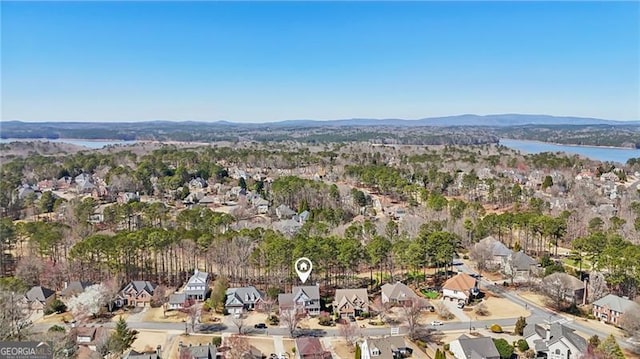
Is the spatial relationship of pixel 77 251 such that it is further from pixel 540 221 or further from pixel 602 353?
pixel 540 221

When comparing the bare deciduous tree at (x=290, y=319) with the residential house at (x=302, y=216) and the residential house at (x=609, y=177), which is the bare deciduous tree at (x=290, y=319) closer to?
the residential house at (x=302, y=216)

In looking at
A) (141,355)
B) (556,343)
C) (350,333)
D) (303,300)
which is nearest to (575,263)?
(556,343)

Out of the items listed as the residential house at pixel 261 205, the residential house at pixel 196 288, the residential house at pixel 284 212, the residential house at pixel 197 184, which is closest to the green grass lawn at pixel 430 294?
the residential house at pixel 196 288

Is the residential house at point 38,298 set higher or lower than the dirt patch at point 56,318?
higher

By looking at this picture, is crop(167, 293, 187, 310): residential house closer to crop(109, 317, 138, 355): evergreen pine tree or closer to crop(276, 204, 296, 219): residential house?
crop(109, 317, 138, 355): evergreen pine tree

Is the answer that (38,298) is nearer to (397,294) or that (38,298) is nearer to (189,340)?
(189,340)

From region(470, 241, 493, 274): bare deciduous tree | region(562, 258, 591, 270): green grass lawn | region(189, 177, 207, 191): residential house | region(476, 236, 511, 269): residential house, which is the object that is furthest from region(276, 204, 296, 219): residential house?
region(562, 258, 591, 270): green grass lawn
